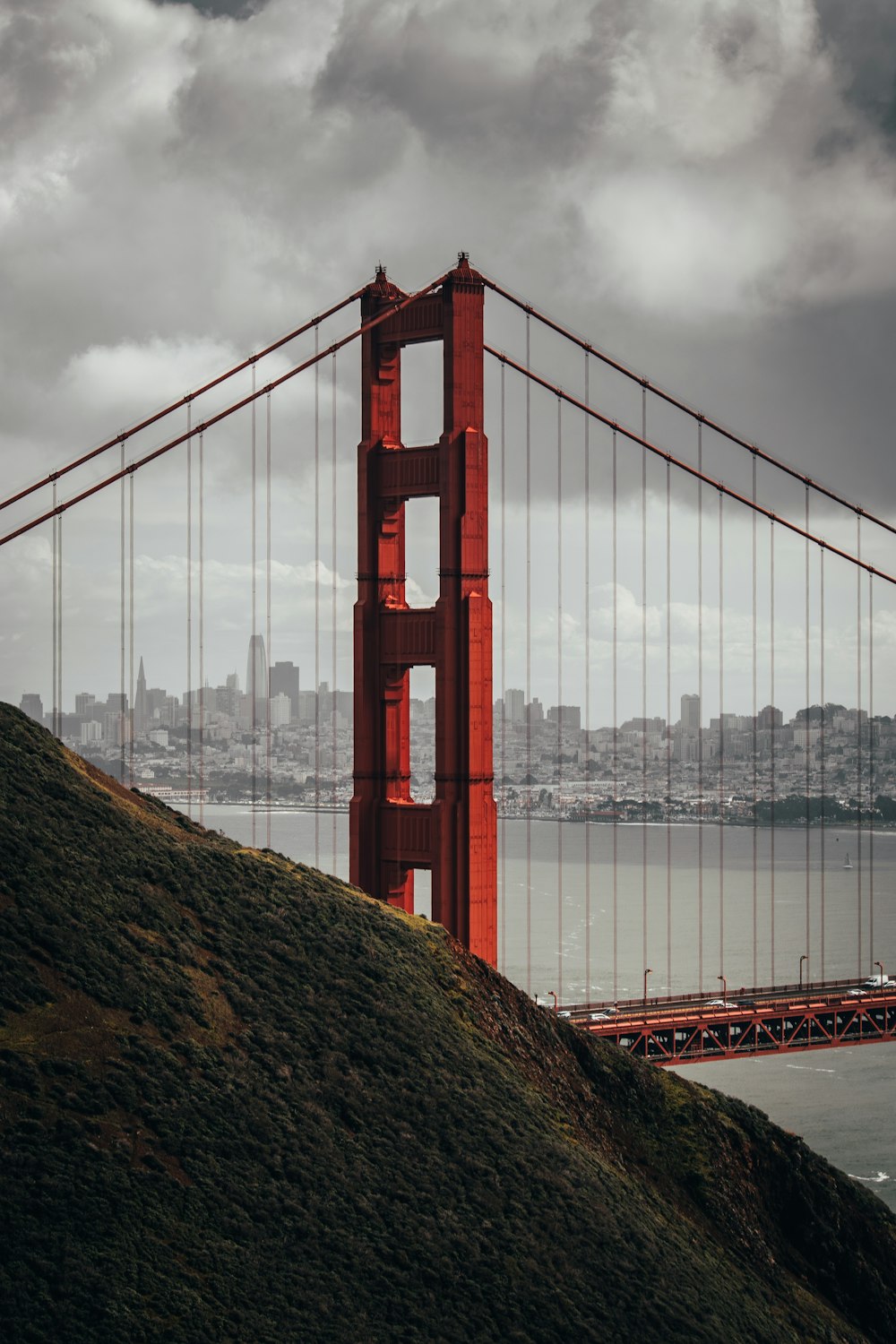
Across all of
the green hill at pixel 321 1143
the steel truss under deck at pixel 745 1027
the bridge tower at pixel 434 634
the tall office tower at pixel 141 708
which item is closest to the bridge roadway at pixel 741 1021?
the steel truss under deck at pixel 745 1027

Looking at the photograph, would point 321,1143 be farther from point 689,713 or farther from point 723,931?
point 689,713

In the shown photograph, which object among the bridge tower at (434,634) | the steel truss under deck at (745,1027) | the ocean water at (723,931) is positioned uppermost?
the bridge tower at (434,634)

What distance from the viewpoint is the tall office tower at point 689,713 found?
462 feet

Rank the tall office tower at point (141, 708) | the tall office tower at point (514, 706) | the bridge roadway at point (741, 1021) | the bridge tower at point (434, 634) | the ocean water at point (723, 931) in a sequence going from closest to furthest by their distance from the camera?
the bridge tower at point (434, 634)
the bridge roadway at point (741, 1021)
the ocean water at point (723, 931)
the tall office tower at point (141, 708)
the tall office tower at point (514, 706)

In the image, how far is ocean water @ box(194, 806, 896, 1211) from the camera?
4694cm

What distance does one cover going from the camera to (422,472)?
27969 mm

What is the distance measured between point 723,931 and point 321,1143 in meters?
50.0

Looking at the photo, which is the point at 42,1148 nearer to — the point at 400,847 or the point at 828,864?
the point at 400,847

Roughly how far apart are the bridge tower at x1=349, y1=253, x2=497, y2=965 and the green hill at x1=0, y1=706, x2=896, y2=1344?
2.35m

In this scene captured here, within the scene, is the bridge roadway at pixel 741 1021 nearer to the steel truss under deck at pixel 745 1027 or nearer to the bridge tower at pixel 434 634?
the steel truss under deck at pixel 745 1027

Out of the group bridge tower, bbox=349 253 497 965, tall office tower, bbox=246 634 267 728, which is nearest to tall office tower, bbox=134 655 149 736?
tall office tower, bbox=246 634 267 728

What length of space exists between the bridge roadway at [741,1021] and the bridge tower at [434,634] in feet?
11.8

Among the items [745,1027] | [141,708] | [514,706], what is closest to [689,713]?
[514,706]

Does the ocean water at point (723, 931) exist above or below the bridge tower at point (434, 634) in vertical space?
below
